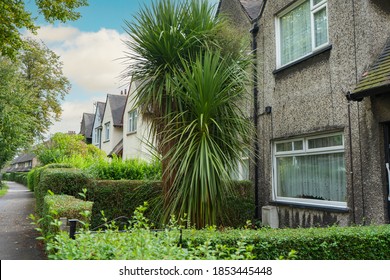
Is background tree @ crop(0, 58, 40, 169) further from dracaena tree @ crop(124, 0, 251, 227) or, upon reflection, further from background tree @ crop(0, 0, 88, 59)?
dracaena tree @ crop(124, 0, 251, 227)

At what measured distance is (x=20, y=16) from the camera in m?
11.3

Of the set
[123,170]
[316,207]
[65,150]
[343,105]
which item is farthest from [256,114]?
[65,150]

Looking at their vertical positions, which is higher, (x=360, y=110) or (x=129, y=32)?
(x=129, y=32)

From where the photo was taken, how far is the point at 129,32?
6.81 metres

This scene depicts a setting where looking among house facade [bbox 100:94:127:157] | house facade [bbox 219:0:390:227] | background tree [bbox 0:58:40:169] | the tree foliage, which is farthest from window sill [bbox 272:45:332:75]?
house facade [bbox 100:94:127:157]

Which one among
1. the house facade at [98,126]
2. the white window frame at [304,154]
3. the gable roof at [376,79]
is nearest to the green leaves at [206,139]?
the white window frame at [304,154]

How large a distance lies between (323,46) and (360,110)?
1771 millimetres

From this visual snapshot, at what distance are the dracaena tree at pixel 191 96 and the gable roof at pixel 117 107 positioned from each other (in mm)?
19011

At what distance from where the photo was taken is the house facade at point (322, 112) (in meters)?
6.09

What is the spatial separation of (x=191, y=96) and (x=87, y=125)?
32.2 m

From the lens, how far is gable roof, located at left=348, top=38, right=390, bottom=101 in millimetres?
5570

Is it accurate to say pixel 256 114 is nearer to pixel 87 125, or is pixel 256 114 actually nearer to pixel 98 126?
pixel 98 126
